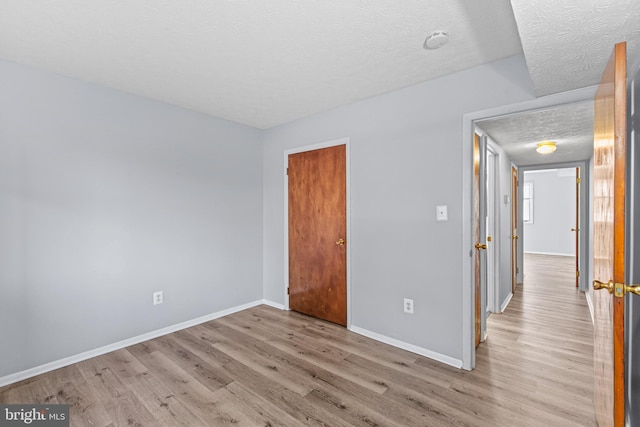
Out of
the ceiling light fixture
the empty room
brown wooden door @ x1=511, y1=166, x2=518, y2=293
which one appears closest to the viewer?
the empty room

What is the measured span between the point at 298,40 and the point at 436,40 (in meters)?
0.89

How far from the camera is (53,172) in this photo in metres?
2.38

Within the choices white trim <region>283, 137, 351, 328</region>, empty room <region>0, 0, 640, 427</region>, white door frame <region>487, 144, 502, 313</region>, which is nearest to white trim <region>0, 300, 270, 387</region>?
empty room <region>0, 0, 640, 427</region>

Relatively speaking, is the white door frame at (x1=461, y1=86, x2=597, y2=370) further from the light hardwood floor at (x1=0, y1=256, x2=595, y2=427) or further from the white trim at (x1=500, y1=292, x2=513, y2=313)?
the white trim at (x1=500, y1=292, x2=513, y2=313)

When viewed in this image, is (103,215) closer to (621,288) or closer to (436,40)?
(436,40)

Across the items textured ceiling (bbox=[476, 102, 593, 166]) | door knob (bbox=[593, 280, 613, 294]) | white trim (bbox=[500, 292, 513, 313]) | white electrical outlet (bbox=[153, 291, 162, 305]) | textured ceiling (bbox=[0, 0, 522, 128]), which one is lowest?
white trim (bbox=[500, 292, 513, 313])

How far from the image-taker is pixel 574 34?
1.33 m

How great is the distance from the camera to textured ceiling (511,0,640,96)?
1.16 meters

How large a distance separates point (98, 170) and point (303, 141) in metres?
2.05

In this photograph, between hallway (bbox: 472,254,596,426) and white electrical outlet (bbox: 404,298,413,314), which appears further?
white electrical outlet (bbox: 404,298,413,314)

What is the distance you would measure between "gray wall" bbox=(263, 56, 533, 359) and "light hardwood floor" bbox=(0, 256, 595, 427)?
0.35 m

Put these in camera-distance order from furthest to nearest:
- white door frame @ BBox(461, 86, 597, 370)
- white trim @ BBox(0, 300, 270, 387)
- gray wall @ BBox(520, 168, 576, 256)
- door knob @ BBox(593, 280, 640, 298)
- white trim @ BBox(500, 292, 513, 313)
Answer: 1. gray wall @ BBox(520, 168, 576, 256)
2. white trim @ BBox(500, 292, 513, 313)
3. white door frame @ BBox(461, 86, 597, 370)
4. white trim @ BBox(0, 300, 270, 387)
5. door knob @ BBox(593, 280, 640, 298)

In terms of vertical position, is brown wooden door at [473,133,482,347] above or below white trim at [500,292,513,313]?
above

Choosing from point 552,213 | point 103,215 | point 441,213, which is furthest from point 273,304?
point 552,213
